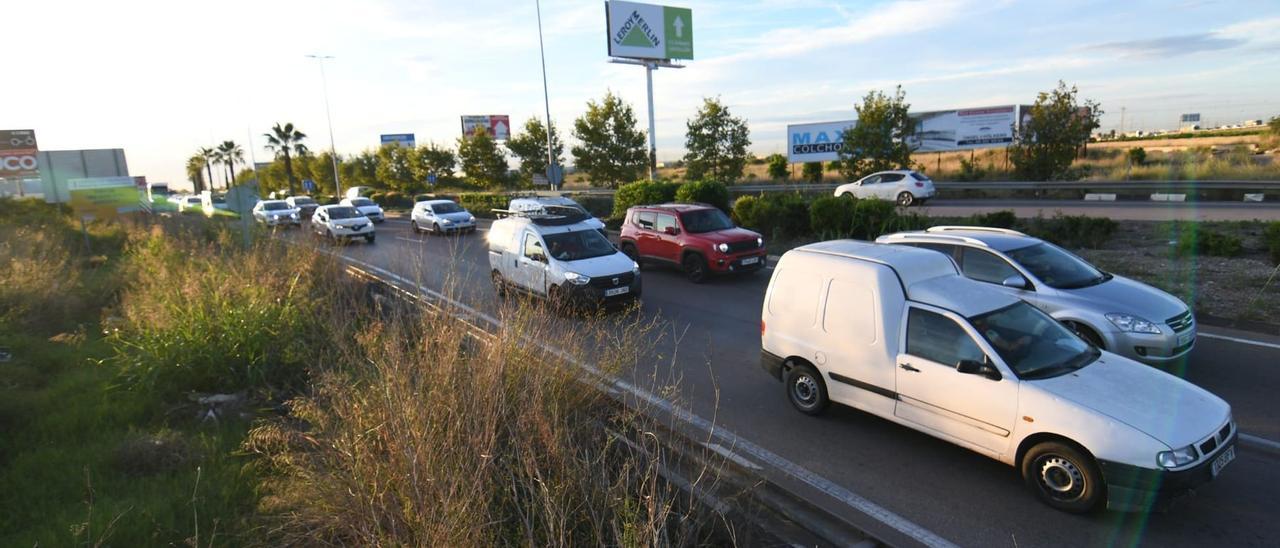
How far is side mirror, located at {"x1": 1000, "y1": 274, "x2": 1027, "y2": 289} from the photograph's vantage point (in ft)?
24.9

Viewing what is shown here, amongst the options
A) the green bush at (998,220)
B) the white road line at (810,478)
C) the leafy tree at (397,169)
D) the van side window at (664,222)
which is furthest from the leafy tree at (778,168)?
the white road line at (810,478)

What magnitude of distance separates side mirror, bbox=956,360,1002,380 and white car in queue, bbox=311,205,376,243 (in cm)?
2280

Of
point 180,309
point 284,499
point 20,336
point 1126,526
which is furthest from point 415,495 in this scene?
point 20,336

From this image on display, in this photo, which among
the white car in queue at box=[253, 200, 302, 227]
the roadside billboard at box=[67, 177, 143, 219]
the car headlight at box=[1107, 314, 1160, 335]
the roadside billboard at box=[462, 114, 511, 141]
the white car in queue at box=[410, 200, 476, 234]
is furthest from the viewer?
the roadside billboard at box=[462, 114, 511, 141]

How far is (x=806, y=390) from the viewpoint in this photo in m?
A: 6.47

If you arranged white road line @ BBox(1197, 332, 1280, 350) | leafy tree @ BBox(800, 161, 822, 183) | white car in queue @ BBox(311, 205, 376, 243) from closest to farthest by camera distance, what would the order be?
white road line @ BBox(1197, 332, 1280, 350) < white car in queue @ BBox(311, 205, 376, 243) < leafy tree @ BBox(800, 161, 822, 183)

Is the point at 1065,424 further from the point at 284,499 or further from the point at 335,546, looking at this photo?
the point at 284,499

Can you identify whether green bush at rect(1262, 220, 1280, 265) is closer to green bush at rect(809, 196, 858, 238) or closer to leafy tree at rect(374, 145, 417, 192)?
green bush at rect(809, 196, 858, 238)

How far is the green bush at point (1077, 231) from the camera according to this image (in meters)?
13.7

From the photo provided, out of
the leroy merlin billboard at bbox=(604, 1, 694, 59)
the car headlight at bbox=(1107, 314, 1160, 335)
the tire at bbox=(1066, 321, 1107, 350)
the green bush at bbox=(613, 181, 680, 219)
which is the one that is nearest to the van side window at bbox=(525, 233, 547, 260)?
the tire at bbox=(1066, 321, 1107, 350)

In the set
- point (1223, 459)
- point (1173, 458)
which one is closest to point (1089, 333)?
point (1223, 459)

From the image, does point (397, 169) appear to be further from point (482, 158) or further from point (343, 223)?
point (343, 223)

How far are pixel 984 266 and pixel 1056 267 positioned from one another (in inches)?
31.4

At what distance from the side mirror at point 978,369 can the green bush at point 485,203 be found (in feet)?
97.0
